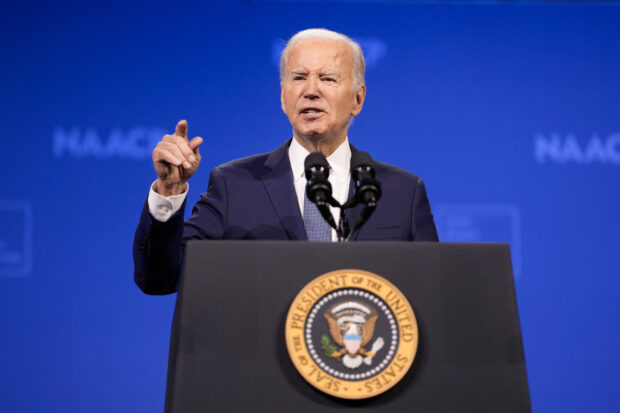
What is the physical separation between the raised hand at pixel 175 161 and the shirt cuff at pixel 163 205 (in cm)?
2

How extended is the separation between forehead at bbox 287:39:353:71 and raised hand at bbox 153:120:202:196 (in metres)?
0.51

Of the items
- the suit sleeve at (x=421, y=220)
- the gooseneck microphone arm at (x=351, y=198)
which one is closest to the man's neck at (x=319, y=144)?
the suit sleeve at (x=421, y=220)

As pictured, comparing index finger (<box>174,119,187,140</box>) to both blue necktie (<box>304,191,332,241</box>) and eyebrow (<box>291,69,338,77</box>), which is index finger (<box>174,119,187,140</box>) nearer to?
blue necktie (<box>304,191,332,241</box>)

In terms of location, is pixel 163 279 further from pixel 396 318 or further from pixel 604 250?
pixel 604 250

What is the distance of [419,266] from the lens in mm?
1011

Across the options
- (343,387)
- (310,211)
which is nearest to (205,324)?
(343,387)

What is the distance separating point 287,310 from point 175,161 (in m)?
0.40

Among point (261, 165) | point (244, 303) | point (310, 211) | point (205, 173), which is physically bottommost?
point (244, 303)

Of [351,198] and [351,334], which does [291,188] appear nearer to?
[351,198]

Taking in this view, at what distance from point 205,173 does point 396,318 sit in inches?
84.4

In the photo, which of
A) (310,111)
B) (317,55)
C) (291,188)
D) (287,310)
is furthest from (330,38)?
(287,310)

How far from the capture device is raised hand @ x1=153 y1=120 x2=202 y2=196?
4.03ft

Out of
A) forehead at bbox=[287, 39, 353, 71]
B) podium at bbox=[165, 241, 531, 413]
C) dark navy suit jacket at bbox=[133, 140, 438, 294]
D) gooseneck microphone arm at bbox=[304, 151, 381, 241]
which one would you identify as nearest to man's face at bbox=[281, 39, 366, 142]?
forehead at bbox=[287, 39, 353, 71]

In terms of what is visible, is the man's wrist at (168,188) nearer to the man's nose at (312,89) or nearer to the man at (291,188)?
the man at (291,188)
